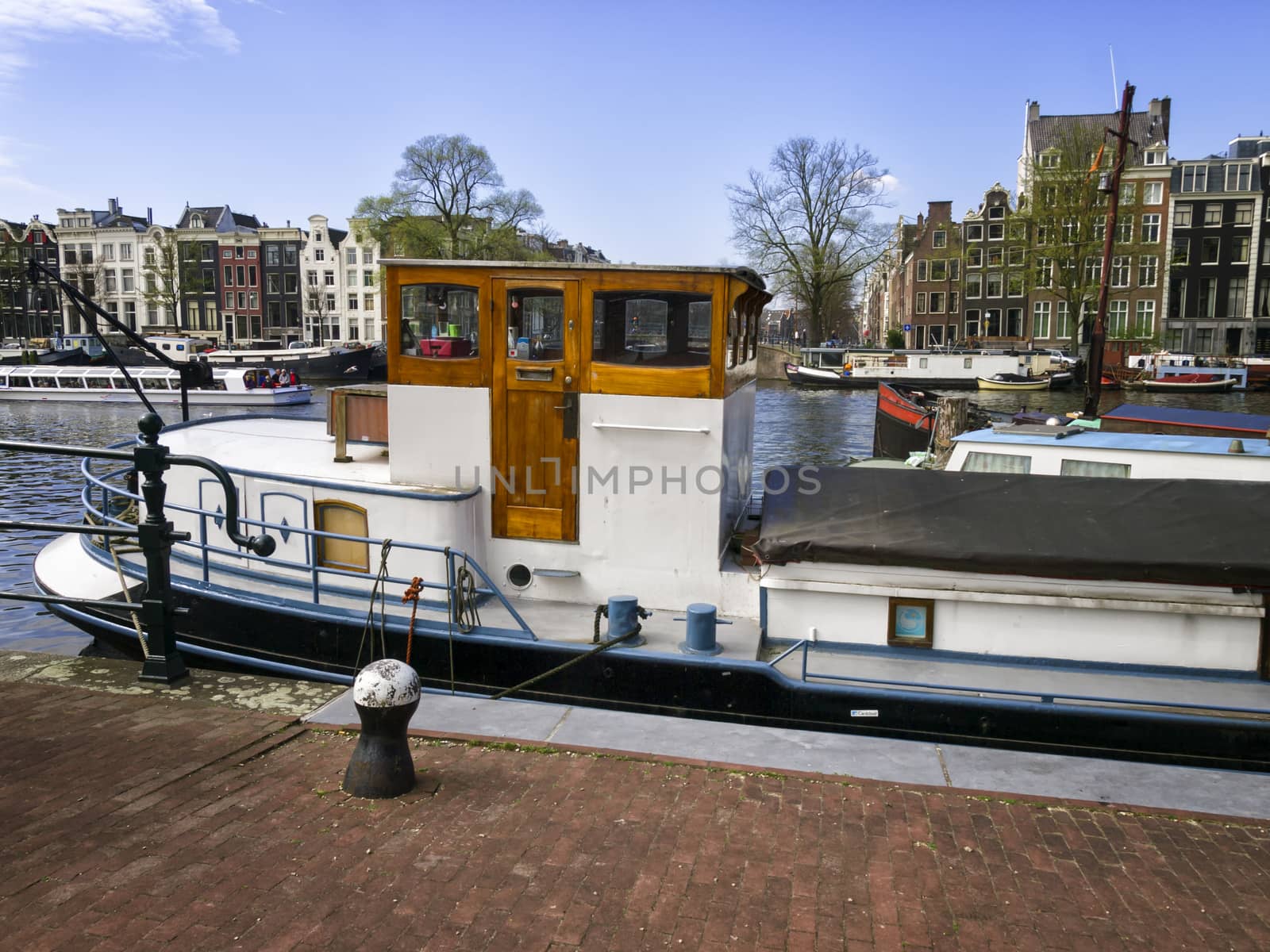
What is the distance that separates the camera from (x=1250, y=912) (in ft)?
12.6

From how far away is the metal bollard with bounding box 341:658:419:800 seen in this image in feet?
14.8

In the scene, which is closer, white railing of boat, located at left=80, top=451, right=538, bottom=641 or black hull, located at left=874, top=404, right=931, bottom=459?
white railing of boat, located at left=80, top=451, right=538, bottom=641

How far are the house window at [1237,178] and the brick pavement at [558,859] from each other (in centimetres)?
7118

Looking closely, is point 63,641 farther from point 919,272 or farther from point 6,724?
point 919,272

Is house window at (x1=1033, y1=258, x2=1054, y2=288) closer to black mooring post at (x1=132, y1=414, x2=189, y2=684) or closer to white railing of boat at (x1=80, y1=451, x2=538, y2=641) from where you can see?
white railing of boat at (x1=80, y1=451, x2=538, y2=641)

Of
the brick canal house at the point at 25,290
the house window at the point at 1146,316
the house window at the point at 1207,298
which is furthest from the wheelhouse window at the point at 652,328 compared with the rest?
the brick canal house at the point at 25,290

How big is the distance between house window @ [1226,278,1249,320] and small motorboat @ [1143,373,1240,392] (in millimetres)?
15379

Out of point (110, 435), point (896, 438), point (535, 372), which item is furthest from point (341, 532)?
point (110, 435)

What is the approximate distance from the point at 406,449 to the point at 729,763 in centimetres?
505

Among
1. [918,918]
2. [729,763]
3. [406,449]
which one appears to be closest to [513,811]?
[729,763]

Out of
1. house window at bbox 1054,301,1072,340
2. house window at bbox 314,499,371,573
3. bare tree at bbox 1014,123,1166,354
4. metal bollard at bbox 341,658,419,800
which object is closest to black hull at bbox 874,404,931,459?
house window at bbox 314,499,371,573

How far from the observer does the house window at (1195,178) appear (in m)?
62.3

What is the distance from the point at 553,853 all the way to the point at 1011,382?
2101 inches

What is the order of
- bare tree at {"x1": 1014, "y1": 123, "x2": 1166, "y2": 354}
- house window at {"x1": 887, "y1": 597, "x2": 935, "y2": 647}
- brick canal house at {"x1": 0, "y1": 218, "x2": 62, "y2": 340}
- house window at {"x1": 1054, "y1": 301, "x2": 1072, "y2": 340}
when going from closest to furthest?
house window at {"x1": 887, "y1": 597, "x2": 935, "y2": 647} < bare tree at {"x1": 1014, "y1": 123, "x2": 1166, "y2": 354} < house window at {"x1": 1054, "y1": 301, "x2": 1072, "y2": 340} < brick canal house at {"x1": 0, "y1": 218, "x2": 62, "y2": 340}
